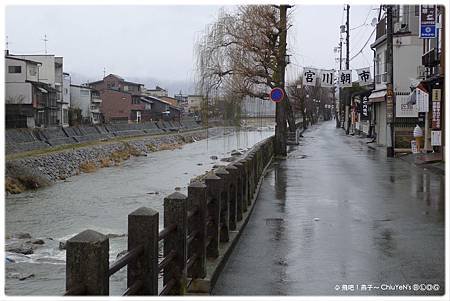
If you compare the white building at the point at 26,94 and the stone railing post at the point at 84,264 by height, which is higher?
the white building at the point at 26,94

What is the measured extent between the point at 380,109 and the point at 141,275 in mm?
29652

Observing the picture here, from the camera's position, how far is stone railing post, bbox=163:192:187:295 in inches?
190

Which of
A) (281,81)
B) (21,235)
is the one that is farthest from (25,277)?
(281,81)

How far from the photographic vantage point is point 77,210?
1827 cm

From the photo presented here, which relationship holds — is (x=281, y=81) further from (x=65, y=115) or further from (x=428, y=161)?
(x=65, y=115)

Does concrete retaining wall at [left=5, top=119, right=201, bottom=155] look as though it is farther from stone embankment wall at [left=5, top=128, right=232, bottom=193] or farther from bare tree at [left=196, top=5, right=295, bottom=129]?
bare tree at [left=196, top=5, right=295, bottom=129]

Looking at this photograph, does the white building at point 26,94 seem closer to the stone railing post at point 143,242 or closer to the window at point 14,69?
the window at point 14,69

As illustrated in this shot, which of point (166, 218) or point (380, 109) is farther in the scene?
point (380, 109)

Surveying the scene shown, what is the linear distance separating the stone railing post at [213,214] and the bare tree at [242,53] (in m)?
15.8

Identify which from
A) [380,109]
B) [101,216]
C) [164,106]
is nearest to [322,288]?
[101,216]

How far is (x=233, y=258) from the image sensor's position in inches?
268

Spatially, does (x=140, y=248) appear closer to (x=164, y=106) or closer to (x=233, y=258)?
(x=233, y=258)

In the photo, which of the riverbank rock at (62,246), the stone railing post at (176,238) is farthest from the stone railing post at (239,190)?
the riverbank rock at (62,246)

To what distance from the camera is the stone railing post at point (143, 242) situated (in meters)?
3.93
